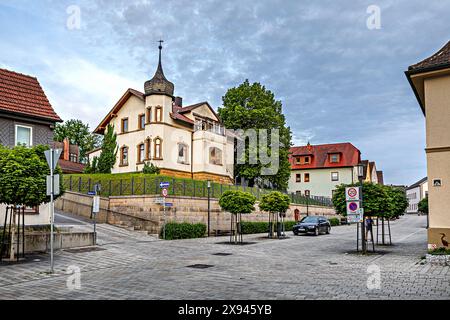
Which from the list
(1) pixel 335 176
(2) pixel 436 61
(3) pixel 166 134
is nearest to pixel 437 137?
(2) pixel 436 61

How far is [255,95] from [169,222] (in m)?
25.8

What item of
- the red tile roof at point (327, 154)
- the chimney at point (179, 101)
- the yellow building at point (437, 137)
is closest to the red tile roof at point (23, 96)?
the yellow building at point (437, 137)

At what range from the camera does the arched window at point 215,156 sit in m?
41.6

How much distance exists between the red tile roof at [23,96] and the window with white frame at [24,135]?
0.68m

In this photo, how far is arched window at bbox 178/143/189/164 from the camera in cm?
3884

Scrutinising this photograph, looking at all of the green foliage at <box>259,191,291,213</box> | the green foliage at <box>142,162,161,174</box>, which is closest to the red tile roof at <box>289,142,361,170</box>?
the green foliage at <box>142,162,161,174</box>

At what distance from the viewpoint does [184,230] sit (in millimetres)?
24734

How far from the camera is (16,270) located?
12.4m

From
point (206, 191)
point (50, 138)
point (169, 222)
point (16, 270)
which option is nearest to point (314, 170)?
point (206, 191)

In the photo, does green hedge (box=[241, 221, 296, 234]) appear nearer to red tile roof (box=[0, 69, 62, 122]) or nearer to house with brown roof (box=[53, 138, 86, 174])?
red tile roof (box=[0, 69, 62, 122])

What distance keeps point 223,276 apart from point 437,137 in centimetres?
960

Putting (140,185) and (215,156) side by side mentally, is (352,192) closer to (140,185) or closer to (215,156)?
(140,185)

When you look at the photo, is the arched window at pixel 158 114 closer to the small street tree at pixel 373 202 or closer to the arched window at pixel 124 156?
the arched window at pixel 124 156

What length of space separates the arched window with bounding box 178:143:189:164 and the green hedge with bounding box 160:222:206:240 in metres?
13.3
